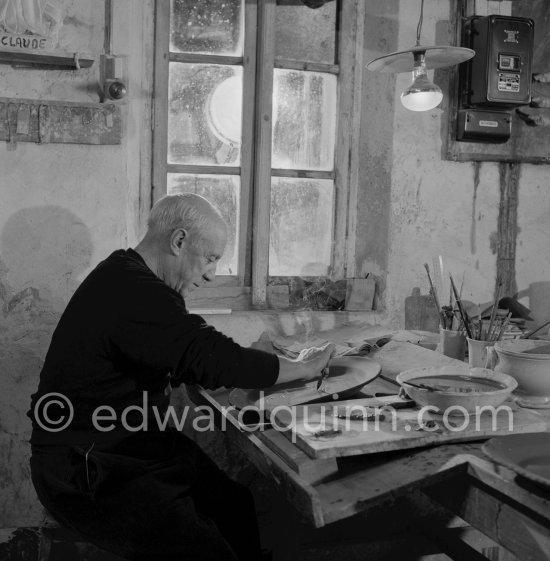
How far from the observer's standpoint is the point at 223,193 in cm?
353

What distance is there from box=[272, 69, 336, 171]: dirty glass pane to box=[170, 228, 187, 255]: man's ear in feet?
4.70

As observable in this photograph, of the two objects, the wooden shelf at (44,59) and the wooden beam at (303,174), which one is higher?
the wooden shelf at (44,59)

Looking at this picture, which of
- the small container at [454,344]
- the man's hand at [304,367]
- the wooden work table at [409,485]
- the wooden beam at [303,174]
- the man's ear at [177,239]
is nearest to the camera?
the wooden work table at [409,485]

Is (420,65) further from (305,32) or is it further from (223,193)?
(223,193)

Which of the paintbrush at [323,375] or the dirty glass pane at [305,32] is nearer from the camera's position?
the paintbrush at [323,375]

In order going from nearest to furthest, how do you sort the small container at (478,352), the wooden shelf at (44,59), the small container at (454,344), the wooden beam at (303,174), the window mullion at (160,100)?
the small container at (478,352) → the small container at (454,344) → the wooden shelf at (44,59) → the window mullion at (160,100) → the wooden beam at (303,174)

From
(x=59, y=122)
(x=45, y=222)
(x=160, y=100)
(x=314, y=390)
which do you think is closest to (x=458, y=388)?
(x=314, y=390)

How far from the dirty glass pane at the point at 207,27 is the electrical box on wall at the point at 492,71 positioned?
1221 millimetres

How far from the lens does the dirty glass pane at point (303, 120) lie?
11.7 ft

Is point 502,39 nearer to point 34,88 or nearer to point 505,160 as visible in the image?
point 505,160

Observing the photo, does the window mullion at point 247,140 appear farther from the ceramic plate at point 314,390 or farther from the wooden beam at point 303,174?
the ceramic plate at point 314,390

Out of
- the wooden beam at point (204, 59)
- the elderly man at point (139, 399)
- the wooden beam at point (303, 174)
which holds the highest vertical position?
the wooden beam at point (204, 59)

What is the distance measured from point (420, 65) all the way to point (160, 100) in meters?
1.27

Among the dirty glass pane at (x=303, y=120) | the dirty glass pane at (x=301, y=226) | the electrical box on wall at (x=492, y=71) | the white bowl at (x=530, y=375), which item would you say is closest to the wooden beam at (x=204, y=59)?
the dirty glass pane at (x=303, y=120)
